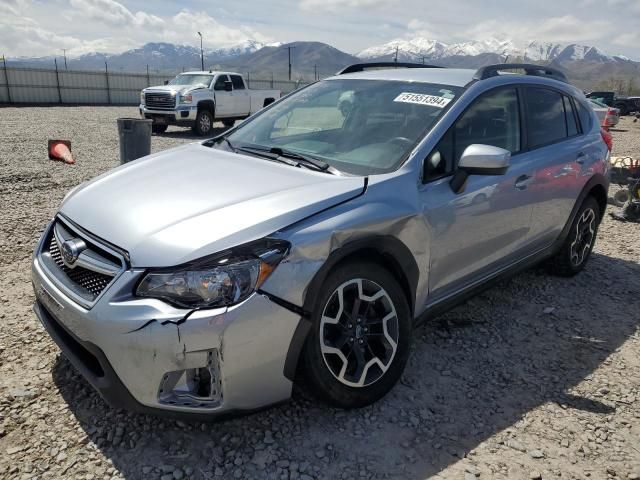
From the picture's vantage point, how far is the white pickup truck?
15.3 meters

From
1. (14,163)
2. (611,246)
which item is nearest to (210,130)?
(14,163)

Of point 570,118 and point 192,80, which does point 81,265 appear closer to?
point 570,118

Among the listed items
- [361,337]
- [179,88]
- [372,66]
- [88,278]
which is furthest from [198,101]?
[361,337]

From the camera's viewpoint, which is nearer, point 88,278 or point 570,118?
point 88,278

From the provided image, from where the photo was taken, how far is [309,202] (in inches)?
94.0

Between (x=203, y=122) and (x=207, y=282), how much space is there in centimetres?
1463

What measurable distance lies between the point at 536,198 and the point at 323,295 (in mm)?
2157

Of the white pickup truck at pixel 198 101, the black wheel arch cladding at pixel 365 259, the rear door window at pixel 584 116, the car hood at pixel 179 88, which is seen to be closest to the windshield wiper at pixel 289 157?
the black wheel arch cladding at pixel 365 259

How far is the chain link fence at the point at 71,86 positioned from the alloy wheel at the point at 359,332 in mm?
28893

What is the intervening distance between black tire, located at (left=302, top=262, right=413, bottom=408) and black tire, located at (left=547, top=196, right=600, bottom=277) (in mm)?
2410

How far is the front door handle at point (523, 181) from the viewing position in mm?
3516

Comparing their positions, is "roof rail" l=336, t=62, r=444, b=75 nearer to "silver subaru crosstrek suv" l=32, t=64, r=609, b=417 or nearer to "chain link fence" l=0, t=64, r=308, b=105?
"silver subaru crosstrek suv" l=32, t=64, r=609, b=417

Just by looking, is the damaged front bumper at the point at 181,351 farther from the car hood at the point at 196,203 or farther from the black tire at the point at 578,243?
the black tire at the point at 578,243

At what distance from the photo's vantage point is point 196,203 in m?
2.44
